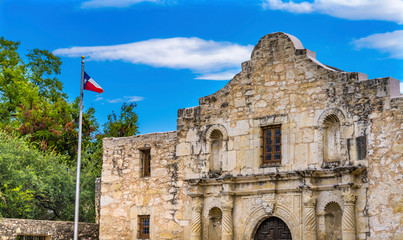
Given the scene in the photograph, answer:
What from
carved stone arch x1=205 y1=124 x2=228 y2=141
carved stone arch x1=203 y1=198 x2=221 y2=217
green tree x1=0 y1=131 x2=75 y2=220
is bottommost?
carved stone arch x1=203 y1=198 x2=221 y2=217

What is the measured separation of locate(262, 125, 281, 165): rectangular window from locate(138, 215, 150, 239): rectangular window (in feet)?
15.6

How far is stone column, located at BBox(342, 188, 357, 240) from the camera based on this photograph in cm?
1688

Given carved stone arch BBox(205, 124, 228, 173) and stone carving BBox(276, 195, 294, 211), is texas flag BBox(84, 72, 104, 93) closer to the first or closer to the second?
carved stone arch BBox(205, 124, 228, 173)

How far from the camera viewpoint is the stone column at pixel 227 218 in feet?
63.1

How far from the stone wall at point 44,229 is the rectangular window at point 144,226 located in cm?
252

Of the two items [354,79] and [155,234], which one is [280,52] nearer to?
[354,79]

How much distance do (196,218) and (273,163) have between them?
9.76 feet

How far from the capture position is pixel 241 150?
19.5m

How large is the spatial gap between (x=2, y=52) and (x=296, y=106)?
82.1 feet

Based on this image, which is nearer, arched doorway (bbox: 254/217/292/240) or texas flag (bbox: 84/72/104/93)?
arched doorway (bbox: 254/217/292/240)

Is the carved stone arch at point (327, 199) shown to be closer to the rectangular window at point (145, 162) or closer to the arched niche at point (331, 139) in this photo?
the arched niche at point (331, 139)

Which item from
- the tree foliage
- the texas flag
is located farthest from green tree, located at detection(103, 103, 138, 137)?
the texas flag

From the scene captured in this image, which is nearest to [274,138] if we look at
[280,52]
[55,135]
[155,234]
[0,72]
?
[280,52]

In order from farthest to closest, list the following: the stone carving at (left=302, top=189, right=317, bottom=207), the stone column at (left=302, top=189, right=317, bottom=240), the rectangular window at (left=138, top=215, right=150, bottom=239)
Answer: the rectangular window at (left=138, top=215, right=150, bottom=239) < the stone carving at (left=302, top=189, right=317, bottom=207) < the stone column at (left=302, top=189, right=317, bottom=240)
